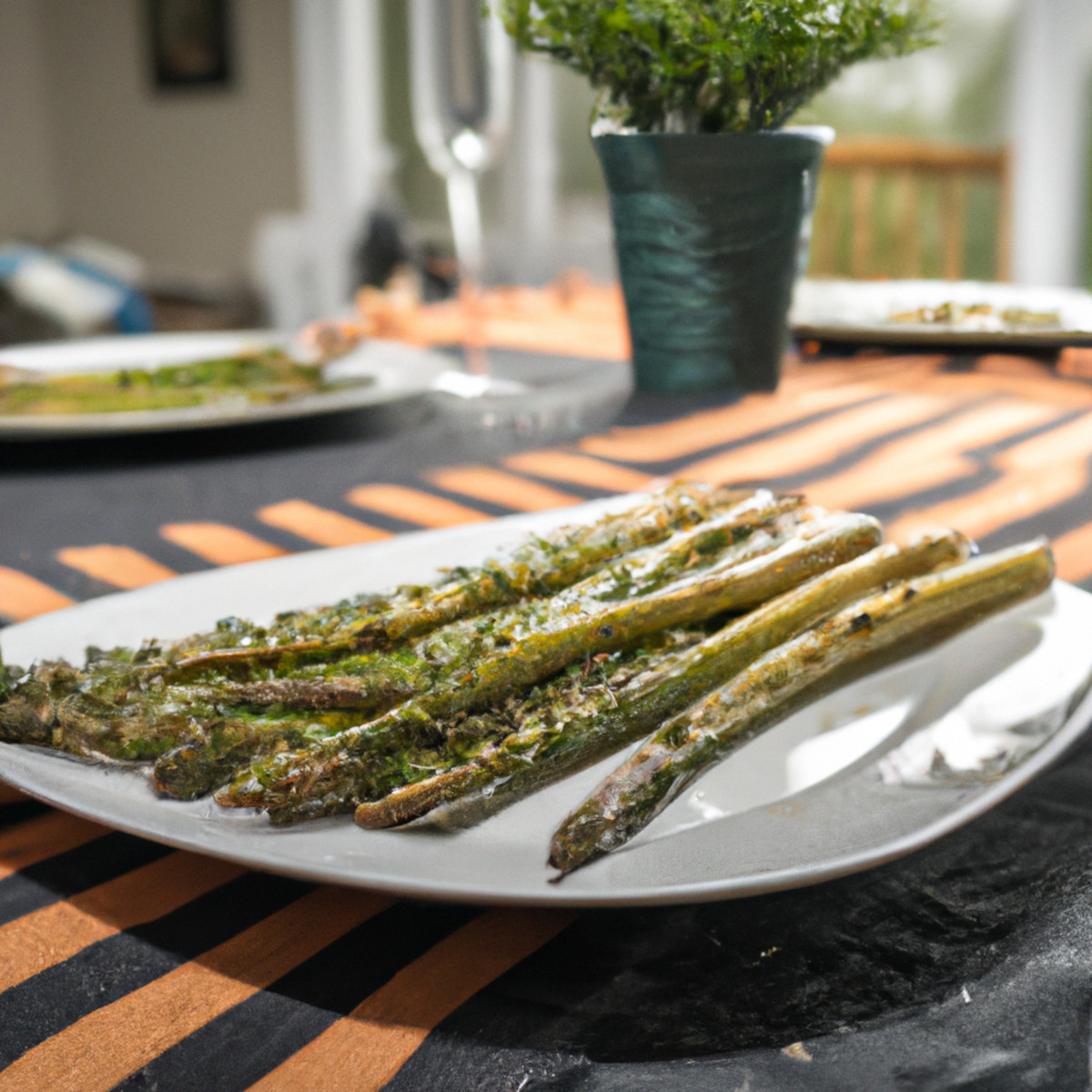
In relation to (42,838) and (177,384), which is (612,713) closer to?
(42,838)

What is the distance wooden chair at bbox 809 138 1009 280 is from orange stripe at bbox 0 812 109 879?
267cm

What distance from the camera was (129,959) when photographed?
0.49 m

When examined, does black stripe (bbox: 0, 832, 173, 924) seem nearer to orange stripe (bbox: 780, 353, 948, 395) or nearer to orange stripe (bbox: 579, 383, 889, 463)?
orange stripe (bbox: 579, 383, 889, 463)

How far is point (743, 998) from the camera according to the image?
47 cm

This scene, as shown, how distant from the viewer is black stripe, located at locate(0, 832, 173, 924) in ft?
1.72

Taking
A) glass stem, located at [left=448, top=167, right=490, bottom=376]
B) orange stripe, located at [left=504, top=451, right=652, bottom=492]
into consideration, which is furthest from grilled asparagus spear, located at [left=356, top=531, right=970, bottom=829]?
glass stem, located at [left=448, top=167, right=490, bottom=376]

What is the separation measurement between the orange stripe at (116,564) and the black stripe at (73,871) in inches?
11.1

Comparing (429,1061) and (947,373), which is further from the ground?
(947,373)

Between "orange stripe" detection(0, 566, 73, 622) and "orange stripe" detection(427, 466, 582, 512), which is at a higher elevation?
"orange stripe" detection(427, 466, 582, 512)

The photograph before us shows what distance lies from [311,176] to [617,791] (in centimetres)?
562

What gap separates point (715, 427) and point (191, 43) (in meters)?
6.97

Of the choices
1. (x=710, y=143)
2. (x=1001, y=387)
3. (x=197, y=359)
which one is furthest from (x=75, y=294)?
(x=1001, y=387)

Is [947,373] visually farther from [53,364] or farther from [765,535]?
[53,364]

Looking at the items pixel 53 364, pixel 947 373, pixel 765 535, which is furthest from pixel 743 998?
pixel 53 364
